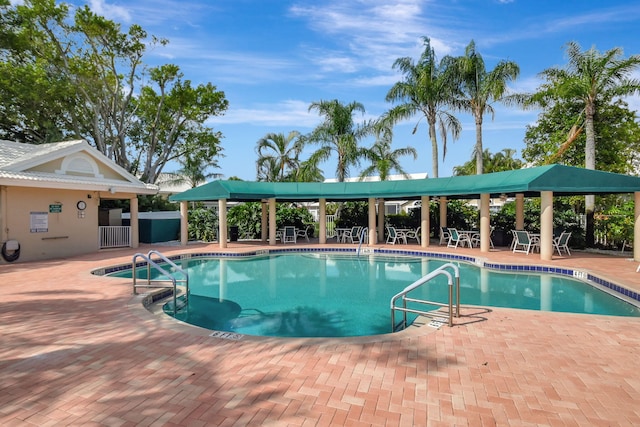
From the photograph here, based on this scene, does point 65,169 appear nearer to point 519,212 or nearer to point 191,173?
point 519,212

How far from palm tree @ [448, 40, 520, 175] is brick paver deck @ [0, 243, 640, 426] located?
18368 mm

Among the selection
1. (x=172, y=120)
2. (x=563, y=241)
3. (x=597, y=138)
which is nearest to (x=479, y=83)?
(x=597, y=138)

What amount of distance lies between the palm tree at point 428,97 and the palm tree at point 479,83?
2.59ft

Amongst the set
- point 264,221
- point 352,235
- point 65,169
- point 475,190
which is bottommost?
point 352,235

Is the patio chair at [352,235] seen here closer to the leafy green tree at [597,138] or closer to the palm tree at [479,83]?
the palm tree at [479,83]

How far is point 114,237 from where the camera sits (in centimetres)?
1703

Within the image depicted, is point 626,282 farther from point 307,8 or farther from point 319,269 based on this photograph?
point 307,8

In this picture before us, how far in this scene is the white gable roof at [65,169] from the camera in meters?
12.7

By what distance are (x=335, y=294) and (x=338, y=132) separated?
1631cm

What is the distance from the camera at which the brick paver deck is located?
10.5 feet

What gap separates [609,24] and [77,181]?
22068mm

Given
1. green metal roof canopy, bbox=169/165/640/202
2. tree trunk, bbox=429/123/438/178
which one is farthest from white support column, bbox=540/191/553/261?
tree trunk, bbox=429/123/438/178

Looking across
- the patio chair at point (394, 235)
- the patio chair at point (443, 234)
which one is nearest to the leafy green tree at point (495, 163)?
the patio chair at point (443, 234)

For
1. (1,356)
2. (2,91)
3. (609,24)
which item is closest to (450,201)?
(609,24)
